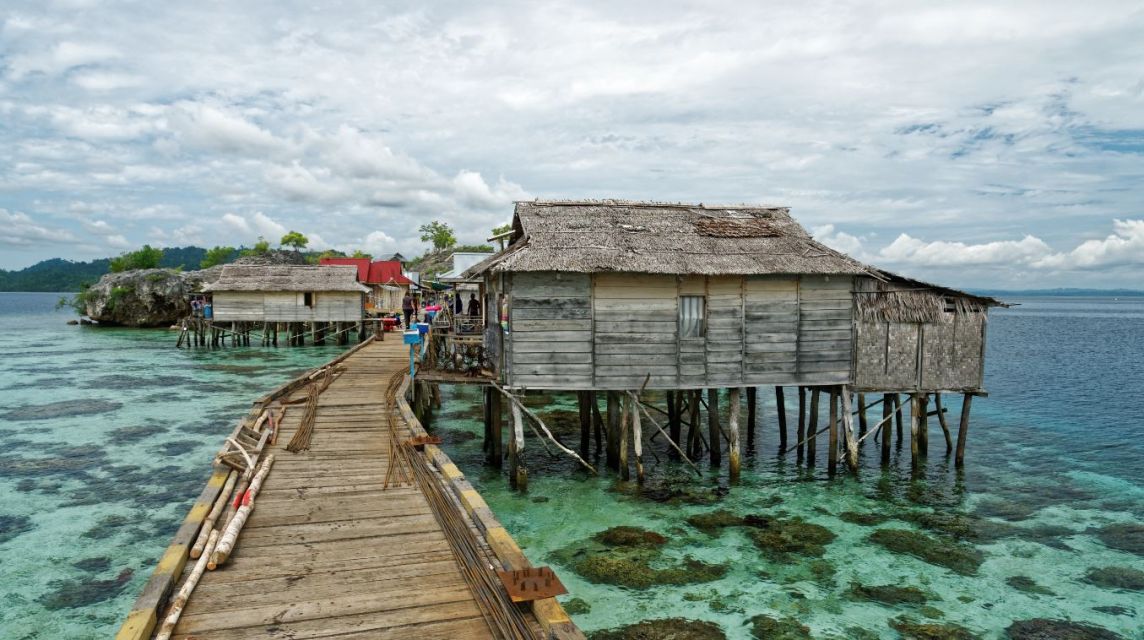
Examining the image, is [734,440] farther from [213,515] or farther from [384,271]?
[384,271]

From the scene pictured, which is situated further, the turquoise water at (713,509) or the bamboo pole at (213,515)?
the turquoise water at (713,509)

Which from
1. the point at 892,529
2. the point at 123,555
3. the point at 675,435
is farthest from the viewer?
the point at 675,435

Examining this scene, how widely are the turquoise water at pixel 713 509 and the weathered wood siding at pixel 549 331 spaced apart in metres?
2.52

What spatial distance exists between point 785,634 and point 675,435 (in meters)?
10.0

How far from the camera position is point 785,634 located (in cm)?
895

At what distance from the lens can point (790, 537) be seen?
1211 centimetres

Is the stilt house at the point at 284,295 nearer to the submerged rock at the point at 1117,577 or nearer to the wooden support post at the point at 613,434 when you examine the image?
the wooden support post at the point at 613,434

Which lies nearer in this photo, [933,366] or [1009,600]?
[1009,600]

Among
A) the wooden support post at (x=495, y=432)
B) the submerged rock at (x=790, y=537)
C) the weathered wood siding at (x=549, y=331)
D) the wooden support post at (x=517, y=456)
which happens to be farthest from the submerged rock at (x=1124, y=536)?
the wooden support post at (x=495, y=432)

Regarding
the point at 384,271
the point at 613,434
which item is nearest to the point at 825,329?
the point at 613,434

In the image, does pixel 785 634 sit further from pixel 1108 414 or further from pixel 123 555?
pixel 1108 414

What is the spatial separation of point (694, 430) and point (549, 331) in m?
5.54

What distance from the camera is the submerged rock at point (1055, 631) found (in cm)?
916

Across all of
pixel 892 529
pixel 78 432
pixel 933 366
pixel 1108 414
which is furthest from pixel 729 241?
pixel 1108 414
